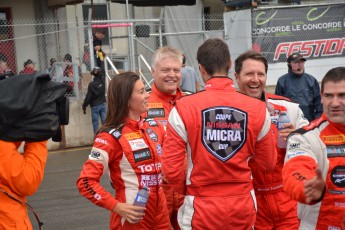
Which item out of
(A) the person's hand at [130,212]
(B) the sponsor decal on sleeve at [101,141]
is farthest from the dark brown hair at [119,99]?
(A) the person's hand at [130,212]

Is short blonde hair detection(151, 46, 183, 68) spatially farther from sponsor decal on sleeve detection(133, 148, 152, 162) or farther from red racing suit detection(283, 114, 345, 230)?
red racing suit detection(283, 114, 345, 230)

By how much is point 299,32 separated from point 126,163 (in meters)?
12.8

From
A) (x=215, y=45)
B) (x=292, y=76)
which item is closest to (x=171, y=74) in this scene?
(x=215, y=45)

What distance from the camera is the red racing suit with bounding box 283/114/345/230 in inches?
114

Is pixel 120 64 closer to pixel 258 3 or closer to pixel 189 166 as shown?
pixel 258 3

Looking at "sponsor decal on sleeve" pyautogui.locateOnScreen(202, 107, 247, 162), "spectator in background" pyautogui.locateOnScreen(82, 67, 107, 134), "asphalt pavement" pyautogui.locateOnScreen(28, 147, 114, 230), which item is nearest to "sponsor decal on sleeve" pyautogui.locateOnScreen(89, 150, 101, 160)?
"sponsor decal on sleeve" pyautogui.locateOnScreen(202, 107, 247, 162)

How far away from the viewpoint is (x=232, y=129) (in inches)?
128

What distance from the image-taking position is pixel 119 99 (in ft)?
12.7

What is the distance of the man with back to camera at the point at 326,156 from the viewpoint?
291 cm

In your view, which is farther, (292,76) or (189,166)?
(292,76)

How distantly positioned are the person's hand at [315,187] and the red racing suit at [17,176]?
1469mm

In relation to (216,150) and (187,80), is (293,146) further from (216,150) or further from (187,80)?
(187,80)

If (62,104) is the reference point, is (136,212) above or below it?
below

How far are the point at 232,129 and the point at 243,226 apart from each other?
0.62 m
